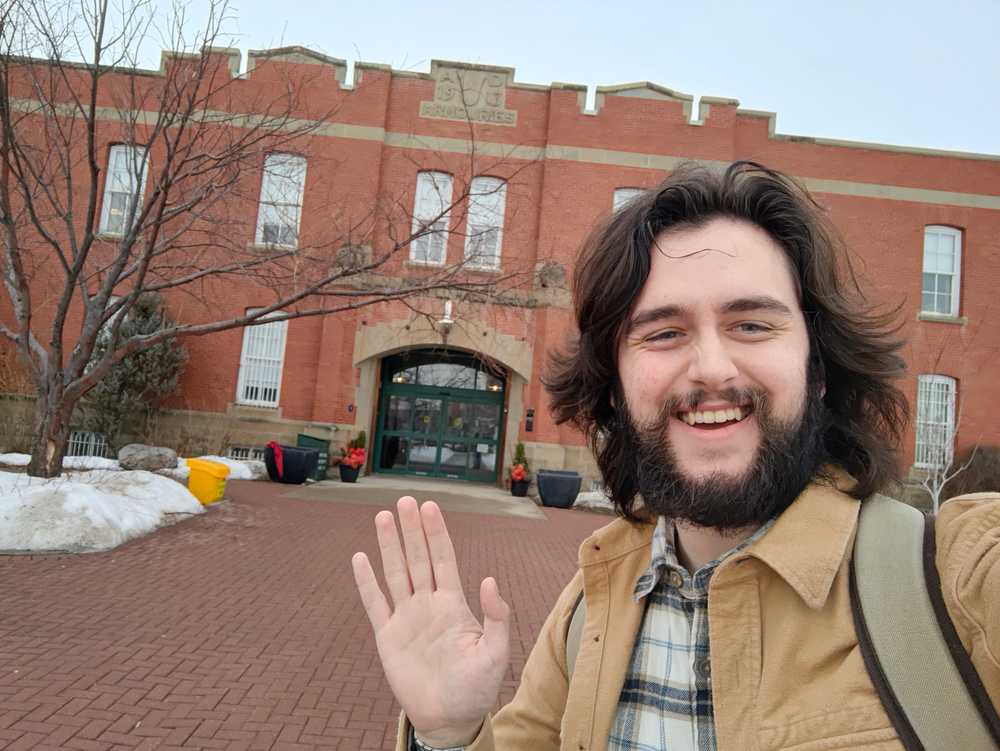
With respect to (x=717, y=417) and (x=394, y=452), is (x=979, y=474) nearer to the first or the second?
(x=394, y=452)

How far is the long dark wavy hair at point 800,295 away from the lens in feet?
5.56

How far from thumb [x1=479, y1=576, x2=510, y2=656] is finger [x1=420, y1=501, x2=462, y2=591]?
113mm

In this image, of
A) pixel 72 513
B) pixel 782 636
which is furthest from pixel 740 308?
pixel 72 513

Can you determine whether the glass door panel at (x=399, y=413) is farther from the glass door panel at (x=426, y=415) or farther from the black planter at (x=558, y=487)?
the black planter at (x=558, y=487)

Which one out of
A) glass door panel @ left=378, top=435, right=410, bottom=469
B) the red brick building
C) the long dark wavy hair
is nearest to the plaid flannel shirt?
the long dark wavy hair

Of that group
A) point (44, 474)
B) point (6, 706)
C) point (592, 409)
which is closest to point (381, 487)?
point (44, 474)

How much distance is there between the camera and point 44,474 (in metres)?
9.06

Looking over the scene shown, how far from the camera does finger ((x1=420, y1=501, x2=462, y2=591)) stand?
1.62 meters

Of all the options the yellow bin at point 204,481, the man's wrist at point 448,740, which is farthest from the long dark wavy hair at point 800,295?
the yellow bin at point 204,481

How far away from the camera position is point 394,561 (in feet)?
5.42

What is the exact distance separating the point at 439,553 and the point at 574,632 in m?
0.40

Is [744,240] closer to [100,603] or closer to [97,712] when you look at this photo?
[97,712]

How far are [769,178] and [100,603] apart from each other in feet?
20.6

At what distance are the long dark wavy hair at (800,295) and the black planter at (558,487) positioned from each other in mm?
12947
